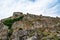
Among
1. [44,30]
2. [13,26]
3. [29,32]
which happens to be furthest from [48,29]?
[13,26]

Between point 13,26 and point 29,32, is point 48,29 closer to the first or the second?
point 29,32

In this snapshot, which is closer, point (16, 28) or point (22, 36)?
point (22, 36)

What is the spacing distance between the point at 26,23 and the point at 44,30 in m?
8.99

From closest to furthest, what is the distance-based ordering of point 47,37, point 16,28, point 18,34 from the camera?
point 47,37 → point 18,34 → point 16,28

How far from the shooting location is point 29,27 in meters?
82.6

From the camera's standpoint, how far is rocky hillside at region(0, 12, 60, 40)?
74.8 meters

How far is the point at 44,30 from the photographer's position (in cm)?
7906

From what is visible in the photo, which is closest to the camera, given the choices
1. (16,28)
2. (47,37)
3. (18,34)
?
(47,37)

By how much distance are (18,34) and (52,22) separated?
13.4 meters

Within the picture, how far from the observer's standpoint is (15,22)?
290 feet

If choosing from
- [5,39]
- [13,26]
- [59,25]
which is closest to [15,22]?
[13,26]

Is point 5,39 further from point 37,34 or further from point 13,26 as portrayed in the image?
point 37,34

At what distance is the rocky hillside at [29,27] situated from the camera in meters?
74.8

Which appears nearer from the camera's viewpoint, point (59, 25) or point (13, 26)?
point (59, 25)
